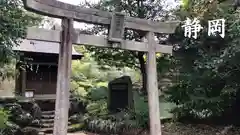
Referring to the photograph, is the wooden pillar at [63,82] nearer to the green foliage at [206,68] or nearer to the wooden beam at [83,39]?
the wooden beam at [83,39]

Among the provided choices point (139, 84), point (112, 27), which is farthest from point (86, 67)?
point (112, 27)

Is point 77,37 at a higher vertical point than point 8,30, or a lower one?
lower

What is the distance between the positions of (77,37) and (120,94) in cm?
571

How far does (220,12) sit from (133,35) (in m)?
4.12

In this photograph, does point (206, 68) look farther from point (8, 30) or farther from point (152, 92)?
point (8, 30)

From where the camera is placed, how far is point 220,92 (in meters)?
9.34

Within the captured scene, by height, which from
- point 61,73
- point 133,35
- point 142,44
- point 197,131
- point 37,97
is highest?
point 133,35

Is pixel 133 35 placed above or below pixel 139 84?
above

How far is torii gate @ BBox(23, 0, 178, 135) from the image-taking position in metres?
5.69

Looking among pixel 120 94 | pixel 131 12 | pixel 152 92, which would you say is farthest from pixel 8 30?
pixel 131 12

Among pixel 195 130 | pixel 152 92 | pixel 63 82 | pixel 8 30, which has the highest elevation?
pixel 8 30

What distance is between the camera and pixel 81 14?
621 centimetres

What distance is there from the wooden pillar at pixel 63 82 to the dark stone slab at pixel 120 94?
5590mm

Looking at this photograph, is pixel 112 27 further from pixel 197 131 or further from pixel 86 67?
pixel 86 67
